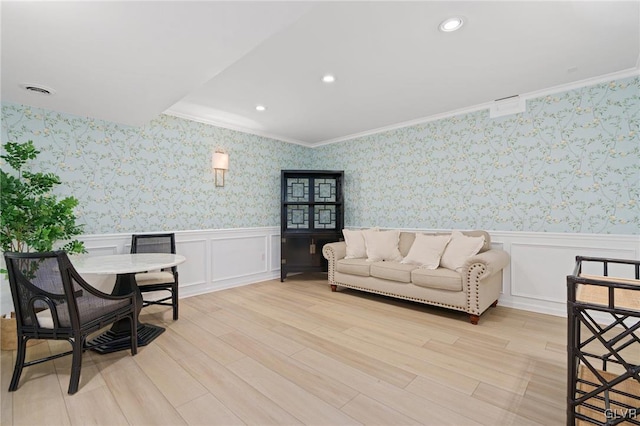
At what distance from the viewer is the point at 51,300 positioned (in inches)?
73.3

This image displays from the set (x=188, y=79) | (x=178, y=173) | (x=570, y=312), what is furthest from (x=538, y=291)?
(x=178, y=173)

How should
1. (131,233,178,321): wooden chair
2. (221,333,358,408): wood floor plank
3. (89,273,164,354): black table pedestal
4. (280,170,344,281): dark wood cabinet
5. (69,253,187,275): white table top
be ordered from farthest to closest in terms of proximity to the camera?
(280,170,344,281): dark wood cabinet
(131,233,178,321): wooden chair
(89,273,164,354): black table pedestal
(69,253,187,275): white table top
(221,333,358,408): wood floor plank

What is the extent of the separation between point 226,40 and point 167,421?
2.25 metres

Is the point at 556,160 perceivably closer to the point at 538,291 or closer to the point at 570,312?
the point at 538,291

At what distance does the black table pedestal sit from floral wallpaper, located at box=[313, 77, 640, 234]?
3424 millimetres

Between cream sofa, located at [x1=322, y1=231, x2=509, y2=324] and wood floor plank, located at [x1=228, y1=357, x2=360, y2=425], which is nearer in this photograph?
wood floor plank, located at [x1=228, y1=357, x2=360, y2=425]

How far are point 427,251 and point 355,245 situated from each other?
106 cm

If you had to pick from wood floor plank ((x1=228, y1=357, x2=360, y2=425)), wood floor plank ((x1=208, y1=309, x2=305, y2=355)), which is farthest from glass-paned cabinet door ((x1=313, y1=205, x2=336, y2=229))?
wood floor plank ((x1=228, y1=357, x2=360, y2=425))

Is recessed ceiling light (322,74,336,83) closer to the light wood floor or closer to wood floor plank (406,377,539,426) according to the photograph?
the light wood floor

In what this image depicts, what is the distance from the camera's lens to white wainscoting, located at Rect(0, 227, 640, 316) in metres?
2.97

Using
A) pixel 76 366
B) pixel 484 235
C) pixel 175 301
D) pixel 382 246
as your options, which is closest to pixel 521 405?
pixel 484 235

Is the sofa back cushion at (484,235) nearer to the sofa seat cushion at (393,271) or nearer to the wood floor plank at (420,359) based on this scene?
the sofa seat cushion at (393,271)

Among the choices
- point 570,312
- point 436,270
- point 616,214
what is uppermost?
point 616,214

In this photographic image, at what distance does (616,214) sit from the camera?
2871mm
